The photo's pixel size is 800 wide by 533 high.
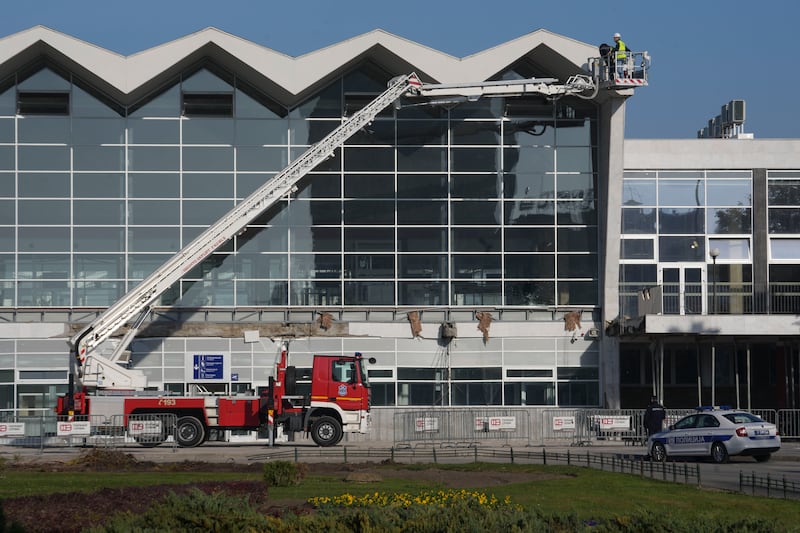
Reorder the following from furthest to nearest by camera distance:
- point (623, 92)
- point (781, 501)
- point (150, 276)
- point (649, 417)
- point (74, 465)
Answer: point (623, 92)
point (150, 276)
point (649, 417)
point (74, 465)
point (781, 501)

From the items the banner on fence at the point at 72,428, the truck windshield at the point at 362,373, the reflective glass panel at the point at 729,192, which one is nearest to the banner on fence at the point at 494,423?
the truck windshield at the point at 362,373

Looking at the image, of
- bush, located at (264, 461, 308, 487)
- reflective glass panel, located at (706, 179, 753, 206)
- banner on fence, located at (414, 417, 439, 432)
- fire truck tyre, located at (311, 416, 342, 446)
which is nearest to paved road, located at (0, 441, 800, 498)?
fire truck tyre, located at (311, 416, 342, 446)

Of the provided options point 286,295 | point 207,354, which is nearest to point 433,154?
point 286,295

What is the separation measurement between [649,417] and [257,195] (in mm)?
16054

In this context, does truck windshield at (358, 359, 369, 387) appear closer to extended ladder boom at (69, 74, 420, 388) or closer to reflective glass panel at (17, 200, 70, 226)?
extended ladder boom at (69, 74, 420, 388)

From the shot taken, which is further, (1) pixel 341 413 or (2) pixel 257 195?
(2) pixel 257 195

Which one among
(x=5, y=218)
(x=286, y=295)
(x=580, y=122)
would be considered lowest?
(x=286, y=295)

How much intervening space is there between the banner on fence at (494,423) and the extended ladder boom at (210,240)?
11050 mm

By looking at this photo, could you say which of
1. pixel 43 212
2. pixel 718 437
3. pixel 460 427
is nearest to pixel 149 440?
pixel 460 427

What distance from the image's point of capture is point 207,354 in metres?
45.2

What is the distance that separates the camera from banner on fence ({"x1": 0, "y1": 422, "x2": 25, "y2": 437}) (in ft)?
130

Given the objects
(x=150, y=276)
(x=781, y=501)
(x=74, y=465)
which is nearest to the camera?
(x=781, y=501)

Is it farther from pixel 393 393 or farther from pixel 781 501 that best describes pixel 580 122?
pixel 781 501

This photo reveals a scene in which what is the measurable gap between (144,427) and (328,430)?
5.73 meters
